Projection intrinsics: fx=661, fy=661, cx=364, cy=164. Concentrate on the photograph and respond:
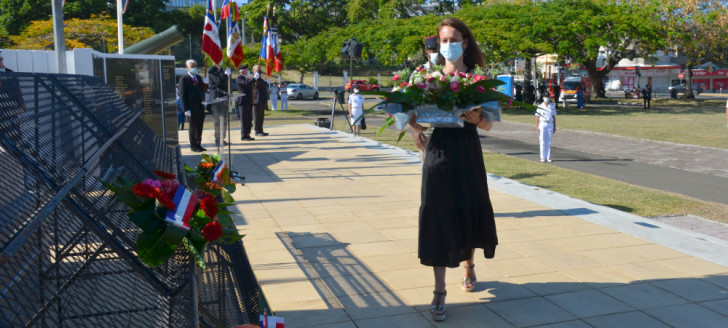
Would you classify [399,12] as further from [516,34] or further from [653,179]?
[653,179]

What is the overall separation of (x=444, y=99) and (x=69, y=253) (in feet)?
8.19

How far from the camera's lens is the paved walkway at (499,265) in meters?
4.65

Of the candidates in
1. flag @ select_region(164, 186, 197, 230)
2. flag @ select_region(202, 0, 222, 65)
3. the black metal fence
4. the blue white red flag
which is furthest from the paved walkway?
flag @ select_region(202, 0, 222, 65)

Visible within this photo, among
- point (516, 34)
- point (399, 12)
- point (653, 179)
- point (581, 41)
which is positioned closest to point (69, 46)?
point (399, 12)

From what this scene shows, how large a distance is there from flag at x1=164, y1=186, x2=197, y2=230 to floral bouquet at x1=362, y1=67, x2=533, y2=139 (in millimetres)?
1949

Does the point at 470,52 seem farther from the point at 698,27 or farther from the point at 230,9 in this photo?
the point at 698,27

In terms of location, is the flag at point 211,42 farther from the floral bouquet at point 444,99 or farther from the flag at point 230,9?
the floral bouquet at point 444,99

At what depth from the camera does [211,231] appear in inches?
106

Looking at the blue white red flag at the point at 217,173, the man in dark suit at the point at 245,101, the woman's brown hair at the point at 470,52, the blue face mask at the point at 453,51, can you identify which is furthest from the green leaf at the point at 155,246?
the man in dark suit at the point at 245,101

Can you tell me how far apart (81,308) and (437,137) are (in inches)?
110

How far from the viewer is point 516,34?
3456 cm

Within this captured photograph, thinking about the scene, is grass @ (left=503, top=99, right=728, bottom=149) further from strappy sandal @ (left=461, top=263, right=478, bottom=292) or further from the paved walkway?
strappy sandal @ (left=461, top=263, right=478, bottom=292)

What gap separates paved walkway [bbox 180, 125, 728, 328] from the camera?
4648mm

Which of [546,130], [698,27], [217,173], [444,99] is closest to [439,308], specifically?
[444,99]
